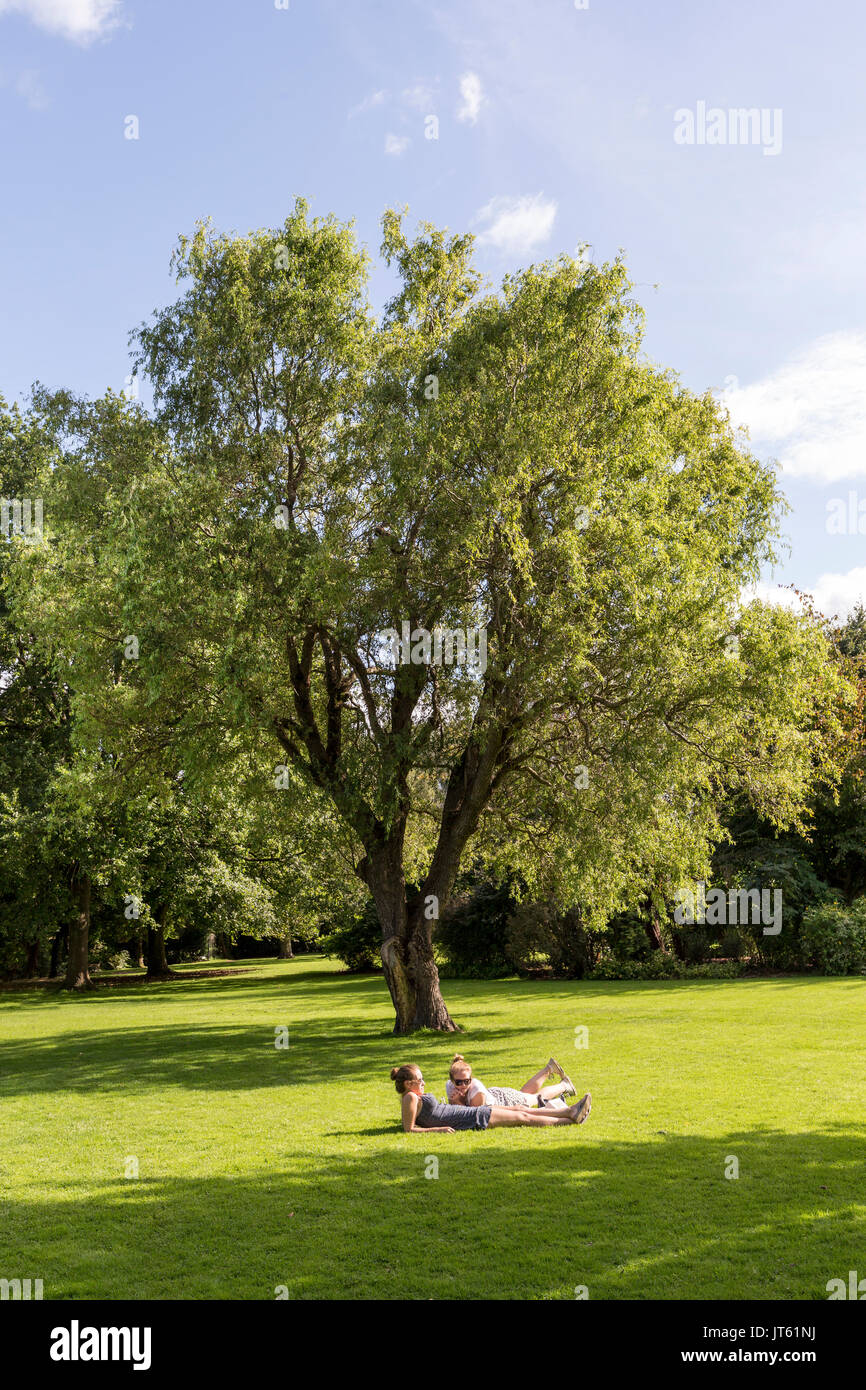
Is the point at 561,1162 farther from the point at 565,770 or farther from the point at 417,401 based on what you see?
the point at 417,401

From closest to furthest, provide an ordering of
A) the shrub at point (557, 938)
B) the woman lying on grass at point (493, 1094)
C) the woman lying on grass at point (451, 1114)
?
the woman lying on grass at point (451, 1114)
the woman lying on grass at point (493, 1094)
the shrub at point (557, 938)

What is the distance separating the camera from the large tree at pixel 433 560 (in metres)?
16.6

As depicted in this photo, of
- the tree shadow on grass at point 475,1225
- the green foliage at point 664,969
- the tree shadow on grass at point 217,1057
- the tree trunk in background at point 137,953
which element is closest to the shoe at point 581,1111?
the tree shadow on grass at point 475,1225

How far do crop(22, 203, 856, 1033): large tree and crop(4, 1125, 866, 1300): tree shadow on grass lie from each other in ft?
26.6

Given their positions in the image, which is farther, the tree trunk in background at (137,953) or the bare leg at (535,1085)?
the tree trunk in background at (137,953)

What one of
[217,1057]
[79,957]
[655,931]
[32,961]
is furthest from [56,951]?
[217,1057]

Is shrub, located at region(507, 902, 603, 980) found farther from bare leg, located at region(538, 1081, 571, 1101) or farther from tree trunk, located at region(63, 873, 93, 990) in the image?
bare leg, located at region(538, 1081, 571, 1101)

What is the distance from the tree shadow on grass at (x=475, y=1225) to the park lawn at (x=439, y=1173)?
27 mm

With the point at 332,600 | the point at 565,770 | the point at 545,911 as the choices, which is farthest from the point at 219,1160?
the point at 545,911

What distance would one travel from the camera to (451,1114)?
1105 cm

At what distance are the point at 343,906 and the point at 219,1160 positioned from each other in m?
31.5

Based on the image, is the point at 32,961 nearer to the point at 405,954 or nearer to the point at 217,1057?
the point at 217,1057

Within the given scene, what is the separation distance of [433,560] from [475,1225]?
1199 cm

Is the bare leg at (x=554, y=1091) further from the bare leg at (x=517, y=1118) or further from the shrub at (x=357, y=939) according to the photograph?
the shrub at (x=357, y=939)
